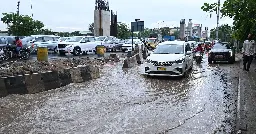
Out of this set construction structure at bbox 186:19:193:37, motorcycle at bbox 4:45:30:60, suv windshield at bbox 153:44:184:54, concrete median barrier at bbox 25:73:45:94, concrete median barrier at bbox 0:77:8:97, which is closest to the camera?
concrete median barrier at bbox 0:77:8:97

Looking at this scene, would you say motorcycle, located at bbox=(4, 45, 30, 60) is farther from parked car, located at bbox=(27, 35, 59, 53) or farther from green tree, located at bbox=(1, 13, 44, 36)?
green tree, located at bbox=(1, 13, 44, 36)

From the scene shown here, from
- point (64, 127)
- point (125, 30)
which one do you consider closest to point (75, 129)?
point (64, 127)

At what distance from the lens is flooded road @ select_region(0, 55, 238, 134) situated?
6.10 metres

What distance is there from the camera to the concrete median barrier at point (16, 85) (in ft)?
28.4

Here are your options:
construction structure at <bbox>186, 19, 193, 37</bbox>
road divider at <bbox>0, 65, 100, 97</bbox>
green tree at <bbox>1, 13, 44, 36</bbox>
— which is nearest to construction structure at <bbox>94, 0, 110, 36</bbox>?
green tree at <bbox>1, 13, 44, 36</bbox>

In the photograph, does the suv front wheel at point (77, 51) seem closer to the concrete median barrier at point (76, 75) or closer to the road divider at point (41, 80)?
the road divider at point (41, 80)

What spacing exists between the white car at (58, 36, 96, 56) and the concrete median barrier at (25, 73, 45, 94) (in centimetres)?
1499

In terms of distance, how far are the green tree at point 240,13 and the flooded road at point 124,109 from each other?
4.65 m

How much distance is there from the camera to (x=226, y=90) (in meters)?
10.5

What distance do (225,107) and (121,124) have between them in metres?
3.21

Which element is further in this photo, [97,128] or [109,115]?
[109,115]

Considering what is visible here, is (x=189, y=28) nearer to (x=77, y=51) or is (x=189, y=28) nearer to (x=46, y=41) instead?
(x=77, y=51)

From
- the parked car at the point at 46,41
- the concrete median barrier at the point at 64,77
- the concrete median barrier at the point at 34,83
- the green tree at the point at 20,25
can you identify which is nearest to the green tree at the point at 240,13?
the concrete median barrier at the point at 64,77

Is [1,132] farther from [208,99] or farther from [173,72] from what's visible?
[173,72]
